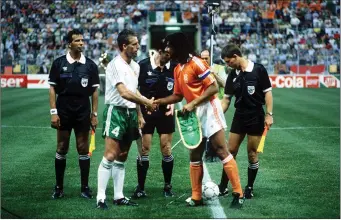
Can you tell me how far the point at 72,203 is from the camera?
8.55 meters

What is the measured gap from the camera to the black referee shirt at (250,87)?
8.94 m

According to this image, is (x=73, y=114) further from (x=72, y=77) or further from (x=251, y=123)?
(x=251, y=123)

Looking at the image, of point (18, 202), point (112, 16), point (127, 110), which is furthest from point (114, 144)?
point (112, 16)

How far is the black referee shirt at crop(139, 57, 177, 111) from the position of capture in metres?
9.53

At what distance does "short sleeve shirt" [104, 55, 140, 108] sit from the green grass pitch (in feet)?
4.78

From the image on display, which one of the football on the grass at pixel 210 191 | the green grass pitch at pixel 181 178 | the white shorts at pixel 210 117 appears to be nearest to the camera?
the green grass pitch at pixel 181 178

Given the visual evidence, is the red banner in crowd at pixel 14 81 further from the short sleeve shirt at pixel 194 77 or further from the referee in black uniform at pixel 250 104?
the short sleeve shirt at pixel 194 77

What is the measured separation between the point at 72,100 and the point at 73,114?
22 cm

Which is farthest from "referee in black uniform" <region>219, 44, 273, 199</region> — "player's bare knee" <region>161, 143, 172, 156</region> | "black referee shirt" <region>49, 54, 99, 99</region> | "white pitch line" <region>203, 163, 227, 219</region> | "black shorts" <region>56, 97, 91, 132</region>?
"black shorts" <region>56, 97, 91, 132</region>

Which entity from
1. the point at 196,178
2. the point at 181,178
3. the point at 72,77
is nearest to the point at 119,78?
the point at 72,77

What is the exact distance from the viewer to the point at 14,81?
36.6 meters

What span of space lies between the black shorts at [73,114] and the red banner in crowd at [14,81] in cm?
2827

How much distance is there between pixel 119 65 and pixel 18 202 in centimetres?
244

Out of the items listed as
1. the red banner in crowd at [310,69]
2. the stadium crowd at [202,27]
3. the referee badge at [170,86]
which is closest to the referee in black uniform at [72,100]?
the referee badge at [170,86]
